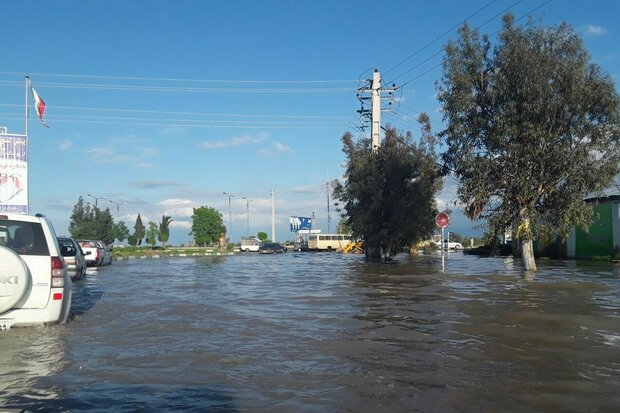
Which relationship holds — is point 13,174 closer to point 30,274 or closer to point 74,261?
point 74,261

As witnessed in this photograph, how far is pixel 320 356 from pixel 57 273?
13.1 ft

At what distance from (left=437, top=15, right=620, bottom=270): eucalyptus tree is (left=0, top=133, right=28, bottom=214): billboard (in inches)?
608

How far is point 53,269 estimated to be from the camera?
8188mm

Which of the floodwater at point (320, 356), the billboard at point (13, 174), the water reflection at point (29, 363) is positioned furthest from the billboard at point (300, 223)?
the water reflection at point (29, 363)

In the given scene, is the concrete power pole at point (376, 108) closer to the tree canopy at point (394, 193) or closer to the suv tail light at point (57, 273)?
the tree canopy at point (394, 193)

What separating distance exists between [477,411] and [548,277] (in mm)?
17239

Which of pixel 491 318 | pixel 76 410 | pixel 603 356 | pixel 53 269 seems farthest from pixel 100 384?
pixel 491 318

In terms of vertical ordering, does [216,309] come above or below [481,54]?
below

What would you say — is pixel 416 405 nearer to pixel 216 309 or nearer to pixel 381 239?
pixel 216 309

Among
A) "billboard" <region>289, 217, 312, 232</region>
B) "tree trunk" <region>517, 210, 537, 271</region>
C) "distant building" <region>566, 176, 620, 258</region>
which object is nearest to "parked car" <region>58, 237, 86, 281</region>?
"tree trunk" <region>517, 210, 537, 271</region>

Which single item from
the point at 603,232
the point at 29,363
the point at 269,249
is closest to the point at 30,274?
the point at 29,363

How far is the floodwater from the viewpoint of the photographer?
5.39 metres

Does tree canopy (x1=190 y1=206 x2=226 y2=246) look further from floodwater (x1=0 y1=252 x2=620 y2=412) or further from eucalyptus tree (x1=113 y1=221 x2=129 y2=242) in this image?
floodwater (x1=0 y1=252 x2=620 y2=412)

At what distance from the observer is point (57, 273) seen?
823 centimetres
